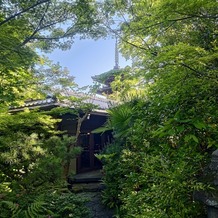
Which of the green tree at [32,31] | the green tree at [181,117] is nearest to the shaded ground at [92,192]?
the green tree at [181,117]

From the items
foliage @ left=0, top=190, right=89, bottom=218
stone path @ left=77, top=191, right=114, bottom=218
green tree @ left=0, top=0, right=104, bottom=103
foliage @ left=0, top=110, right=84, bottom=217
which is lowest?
stone path @ left=77, top=191, right=114, bottom=218

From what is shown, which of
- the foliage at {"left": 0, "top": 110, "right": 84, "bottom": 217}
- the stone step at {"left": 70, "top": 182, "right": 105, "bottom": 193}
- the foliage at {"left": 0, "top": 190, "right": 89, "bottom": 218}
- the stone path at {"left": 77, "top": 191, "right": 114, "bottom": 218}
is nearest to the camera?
the foliage at {"left": 0, "top": 190, "right": 89, "bottom": 218}

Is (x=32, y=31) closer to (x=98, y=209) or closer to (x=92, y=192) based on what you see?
(x=98, y=209)

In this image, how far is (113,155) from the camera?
6.49 metres

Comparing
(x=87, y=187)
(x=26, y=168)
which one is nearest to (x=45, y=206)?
(x=26, y=168)

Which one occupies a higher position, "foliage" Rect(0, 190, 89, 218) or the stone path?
"foliage" Rect(0, 190, 89, 218)

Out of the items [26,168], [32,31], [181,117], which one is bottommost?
[26,168]

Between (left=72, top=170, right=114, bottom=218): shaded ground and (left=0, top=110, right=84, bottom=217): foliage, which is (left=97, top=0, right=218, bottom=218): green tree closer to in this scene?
(left=0, top=110, right=84, bottom=217): foliage

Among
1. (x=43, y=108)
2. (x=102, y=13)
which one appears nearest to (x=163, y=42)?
(x=102, y=13)

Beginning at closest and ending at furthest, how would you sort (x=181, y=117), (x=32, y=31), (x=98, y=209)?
1. (x=181, y=117)
2. (x=32, y=31)
3. (x=98, y=209)

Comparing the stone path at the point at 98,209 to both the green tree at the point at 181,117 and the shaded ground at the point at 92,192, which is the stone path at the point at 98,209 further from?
the green tree at the point at 181,117

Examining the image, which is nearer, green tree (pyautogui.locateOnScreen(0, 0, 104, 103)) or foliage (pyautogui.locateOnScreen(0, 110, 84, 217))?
green tree (pyautogui.locateOnScreen(0, 0, 104, 103))

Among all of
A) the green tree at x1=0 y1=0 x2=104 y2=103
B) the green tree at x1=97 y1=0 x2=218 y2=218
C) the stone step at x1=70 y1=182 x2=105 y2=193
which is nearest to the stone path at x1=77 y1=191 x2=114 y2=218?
the stone step at x1=70 y1=182 x2=105 y2=193

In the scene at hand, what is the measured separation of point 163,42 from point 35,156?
14.1 ft
